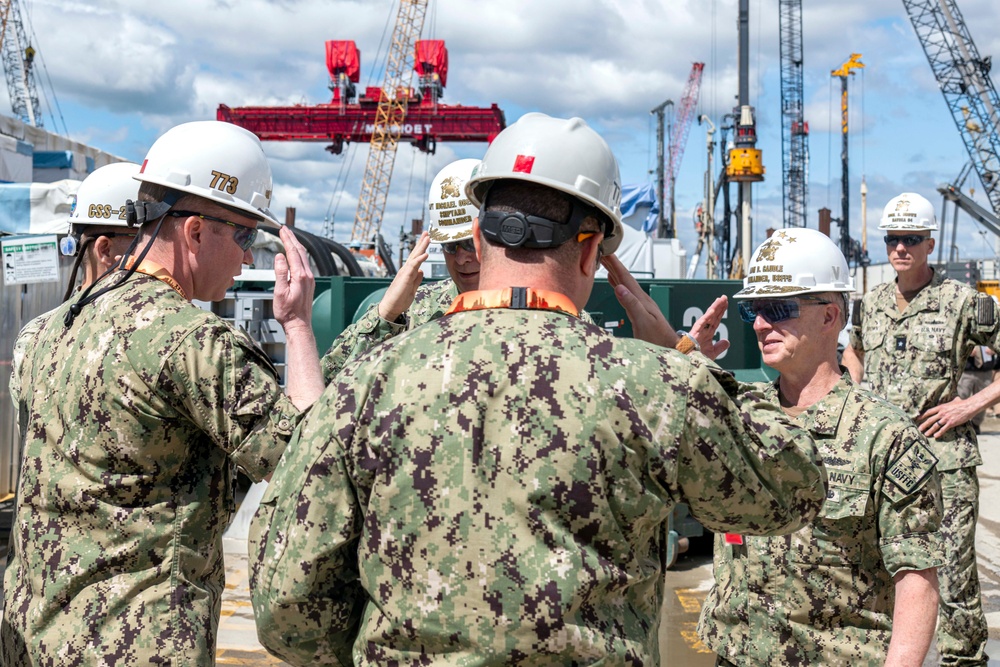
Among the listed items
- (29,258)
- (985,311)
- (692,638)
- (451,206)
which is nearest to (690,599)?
(692,638)

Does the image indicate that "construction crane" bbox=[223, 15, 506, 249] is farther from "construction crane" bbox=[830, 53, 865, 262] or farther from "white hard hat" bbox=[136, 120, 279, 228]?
"white hard hat" bbox=[136, 120, 279, 228]

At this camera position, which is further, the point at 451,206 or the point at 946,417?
the point at 946,417

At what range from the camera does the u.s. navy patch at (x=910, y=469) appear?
2.58 metres

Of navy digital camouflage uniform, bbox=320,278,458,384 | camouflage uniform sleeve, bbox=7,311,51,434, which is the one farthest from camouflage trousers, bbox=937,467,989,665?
camouflage uniform sleeve, bbox=7,311,51,434

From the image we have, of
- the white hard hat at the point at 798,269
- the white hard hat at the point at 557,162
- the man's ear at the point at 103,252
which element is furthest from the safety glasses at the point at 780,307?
the man's ear at the point at 103,252

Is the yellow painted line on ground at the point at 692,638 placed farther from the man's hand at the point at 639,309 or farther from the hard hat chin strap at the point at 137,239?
the hard hat chin strap at the point at 137,239

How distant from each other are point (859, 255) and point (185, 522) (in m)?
46.8

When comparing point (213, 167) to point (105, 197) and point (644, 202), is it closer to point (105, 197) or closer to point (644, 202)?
point (105, 197)

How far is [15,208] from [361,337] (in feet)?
19.1

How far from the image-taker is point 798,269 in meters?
3.02

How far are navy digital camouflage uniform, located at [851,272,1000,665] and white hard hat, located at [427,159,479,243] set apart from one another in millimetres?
2657

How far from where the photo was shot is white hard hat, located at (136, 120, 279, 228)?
2.53 metres

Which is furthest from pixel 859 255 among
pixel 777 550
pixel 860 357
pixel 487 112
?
pixel 777 550

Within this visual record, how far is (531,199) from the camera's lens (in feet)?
5.94
